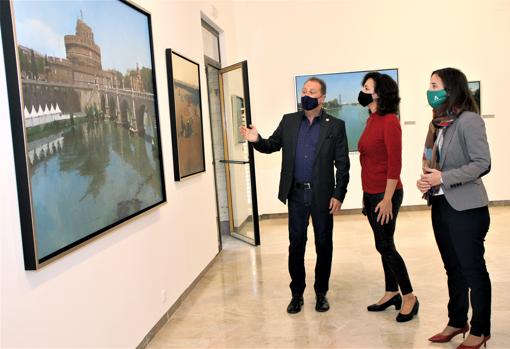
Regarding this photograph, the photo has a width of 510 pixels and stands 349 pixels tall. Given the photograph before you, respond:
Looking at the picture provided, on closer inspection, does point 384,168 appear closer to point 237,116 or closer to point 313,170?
point 313,170

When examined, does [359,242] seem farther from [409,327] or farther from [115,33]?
[115,33]

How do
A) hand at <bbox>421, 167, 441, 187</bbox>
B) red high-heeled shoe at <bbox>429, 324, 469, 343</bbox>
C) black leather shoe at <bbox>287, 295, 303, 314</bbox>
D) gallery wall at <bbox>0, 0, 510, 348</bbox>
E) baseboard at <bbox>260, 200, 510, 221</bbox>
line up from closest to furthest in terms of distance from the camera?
1. gallery wall at <bbox>0, 0, 510, 348</bbox>
2. hand at <bbox>421, 167, 441, 187</bbox>
3. red high-heeled shoe at <bbox>429, 324, 469, 343</bbox>
4. black leather shoe at <bbox>287, 295, 303, 314</bbox>
5. baseboard at <bbox>260, 200, 510, 221</bbox>

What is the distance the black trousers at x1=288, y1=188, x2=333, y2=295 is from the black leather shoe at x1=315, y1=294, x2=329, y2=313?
0.04 meters

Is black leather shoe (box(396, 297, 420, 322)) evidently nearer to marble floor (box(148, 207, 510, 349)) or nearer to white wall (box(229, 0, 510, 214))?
marble floor (box(148, 207, 510, 349))

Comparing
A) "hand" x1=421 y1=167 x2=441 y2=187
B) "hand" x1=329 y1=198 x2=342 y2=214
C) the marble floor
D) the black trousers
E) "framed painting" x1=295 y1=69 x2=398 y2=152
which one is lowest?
the marble floor

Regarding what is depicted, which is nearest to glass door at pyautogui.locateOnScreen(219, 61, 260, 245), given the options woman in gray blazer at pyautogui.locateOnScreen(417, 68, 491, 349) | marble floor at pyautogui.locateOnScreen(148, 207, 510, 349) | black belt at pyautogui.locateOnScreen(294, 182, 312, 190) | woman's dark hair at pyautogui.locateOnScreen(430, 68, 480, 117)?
marble floor at pyautogui.locateOnScreen(148, 207, 510, 349)

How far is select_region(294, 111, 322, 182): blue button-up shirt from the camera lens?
3422mm

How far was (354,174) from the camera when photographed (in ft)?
24.0

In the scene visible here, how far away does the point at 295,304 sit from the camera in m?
3.57

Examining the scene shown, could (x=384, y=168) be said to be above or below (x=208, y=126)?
below

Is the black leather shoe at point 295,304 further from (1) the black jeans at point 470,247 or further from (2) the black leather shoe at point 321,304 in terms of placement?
(1) the black jeans at point 470,247

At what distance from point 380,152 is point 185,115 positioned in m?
1.73

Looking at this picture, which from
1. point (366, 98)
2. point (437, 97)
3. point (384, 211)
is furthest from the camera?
point (366, 98)

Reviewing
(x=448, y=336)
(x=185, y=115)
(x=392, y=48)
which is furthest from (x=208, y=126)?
(x=392, y=48)
